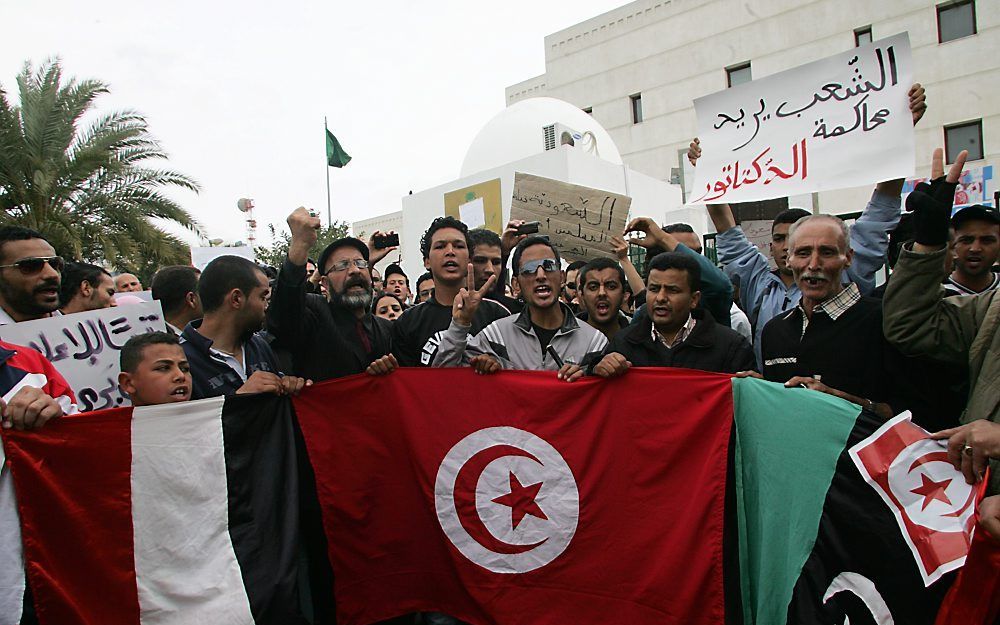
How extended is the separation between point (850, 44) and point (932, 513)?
2793 centimetres

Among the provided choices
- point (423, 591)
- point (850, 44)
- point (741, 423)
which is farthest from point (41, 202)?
point (850, 44)

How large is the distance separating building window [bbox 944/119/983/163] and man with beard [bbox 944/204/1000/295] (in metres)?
23.3

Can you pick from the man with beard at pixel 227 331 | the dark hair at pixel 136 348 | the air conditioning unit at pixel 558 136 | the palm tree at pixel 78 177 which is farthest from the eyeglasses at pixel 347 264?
the air conditioning unit at pixel 558 136

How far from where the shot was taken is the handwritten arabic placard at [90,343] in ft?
11.2

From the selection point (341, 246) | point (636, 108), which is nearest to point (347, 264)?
point (341, 246)

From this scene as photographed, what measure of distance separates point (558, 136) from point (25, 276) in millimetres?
16195

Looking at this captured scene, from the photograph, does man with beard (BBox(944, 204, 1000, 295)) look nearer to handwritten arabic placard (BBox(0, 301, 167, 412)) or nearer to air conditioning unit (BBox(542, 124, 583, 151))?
handwritten arabic placard (BBox(0, 301, 167, 412))

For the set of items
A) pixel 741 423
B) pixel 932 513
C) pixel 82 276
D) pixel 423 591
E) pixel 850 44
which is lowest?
pixel 423 591

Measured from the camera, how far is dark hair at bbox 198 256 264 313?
3.19 metres

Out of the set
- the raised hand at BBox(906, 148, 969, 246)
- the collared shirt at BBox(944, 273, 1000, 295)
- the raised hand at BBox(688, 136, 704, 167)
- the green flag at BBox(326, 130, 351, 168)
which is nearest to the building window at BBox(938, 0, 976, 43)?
the green flag at BBox(326, 130, 351, 168)

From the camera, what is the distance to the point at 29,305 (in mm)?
3438

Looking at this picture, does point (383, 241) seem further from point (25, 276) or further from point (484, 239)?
point (25, 276)

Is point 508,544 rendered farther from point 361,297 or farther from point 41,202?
point 41,202

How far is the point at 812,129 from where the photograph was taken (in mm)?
4004
